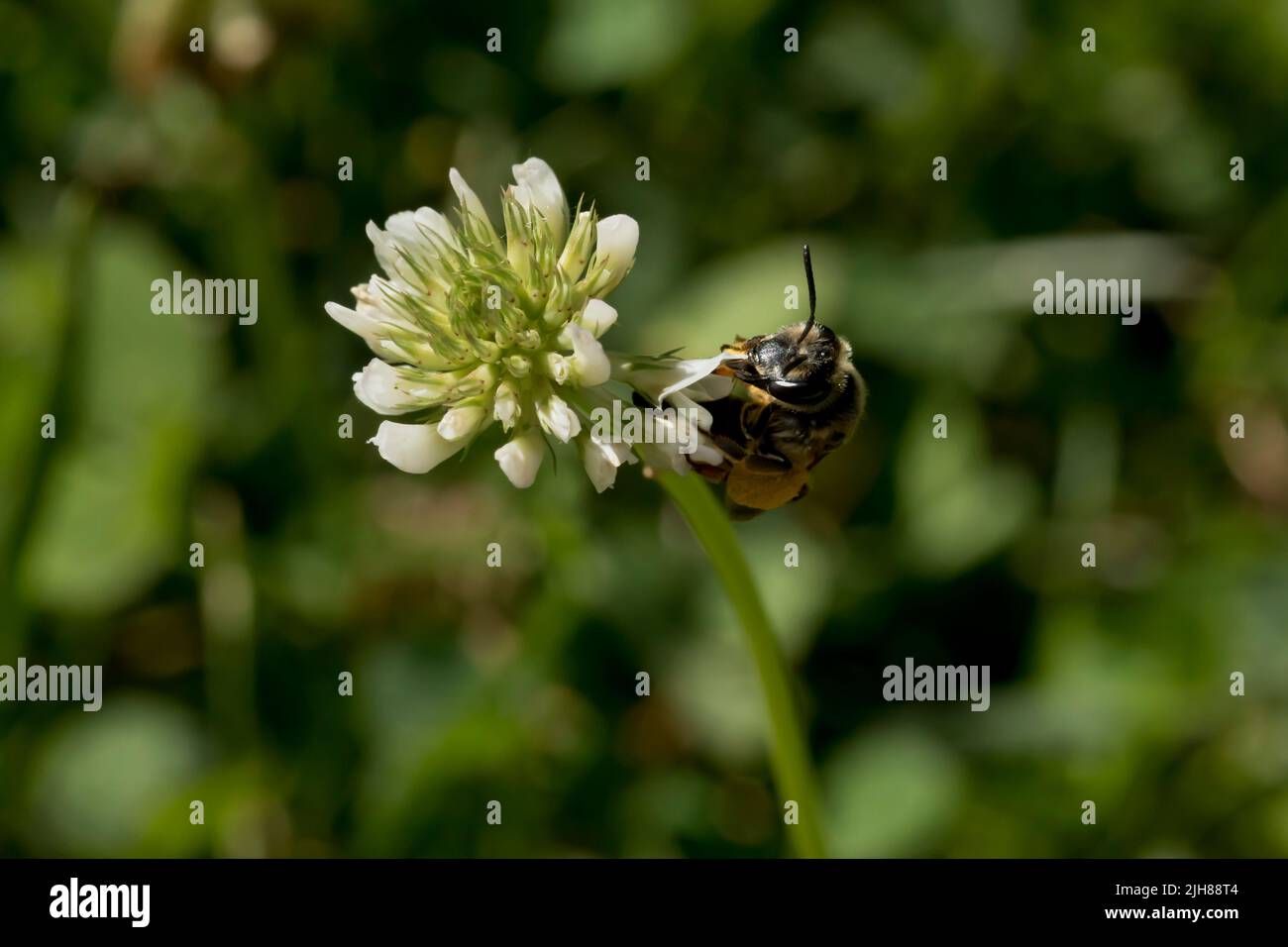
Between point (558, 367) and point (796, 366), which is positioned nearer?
point (558, 367)

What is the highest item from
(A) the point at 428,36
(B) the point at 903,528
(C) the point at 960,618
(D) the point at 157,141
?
(A) the point at 428,36

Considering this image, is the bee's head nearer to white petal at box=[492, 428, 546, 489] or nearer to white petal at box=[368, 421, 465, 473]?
white petal at box=[492, 428, 546, 489]

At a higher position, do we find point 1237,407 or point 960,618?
point 1237,407

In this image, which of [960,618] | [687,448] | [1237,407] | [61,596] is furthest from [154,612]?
[1237,407]

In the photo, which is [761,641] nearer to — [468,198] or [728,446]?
[728,446]

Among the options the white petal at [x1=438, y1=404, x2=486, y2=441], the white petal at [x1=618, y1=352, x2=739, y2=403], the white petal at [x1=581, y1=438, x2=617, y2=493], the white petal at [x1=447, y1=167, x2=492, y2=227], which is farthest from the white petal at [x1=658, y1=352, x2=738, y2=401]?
the white petal at [x1=447, y1=167, x2=492, y2=227]

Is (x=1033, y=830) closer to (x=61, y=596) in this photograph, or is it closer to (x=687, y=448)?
(x=687, y=448)

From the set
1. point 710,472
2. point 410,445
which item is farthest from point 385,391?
point 710,472
